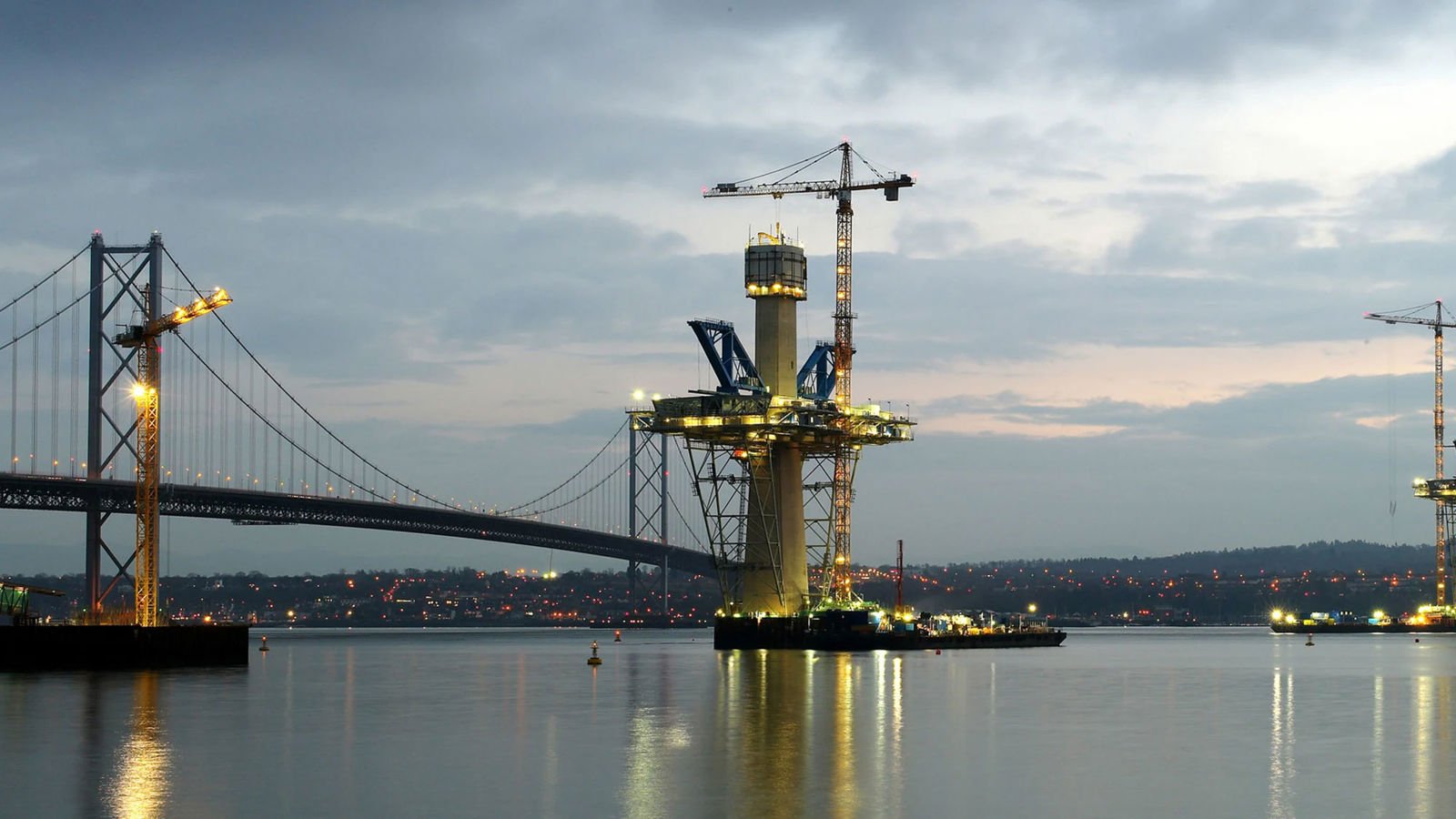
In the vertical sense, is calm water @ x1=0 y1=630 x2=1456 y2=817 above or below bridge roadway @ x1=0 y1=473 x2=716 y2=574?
below

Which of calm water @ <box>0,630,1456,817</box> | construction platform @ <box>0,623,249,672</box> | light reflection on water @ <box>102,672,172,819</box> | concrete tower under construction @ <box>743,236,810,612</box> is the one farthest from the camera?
concrete tower under construction @ <box>743,236,810,612</box>

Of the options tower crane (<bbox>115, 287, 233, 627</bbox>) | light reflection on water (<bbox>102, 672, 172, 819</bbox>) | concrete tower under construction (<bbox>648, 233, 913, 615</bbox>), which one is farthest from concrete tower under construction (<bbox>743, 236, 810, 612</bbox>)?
light reflection on water (<bbox>102, 672, 172, 819</bbox>)

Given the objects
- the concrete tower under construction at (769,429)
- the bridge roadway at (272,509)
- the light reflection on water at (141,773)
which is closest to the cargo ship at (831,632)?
the concrete tower under construction at (769,429)

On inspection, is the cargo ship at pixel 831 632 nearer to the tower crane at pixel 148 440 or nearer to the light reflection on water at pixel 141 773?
the tower crane at pixel 148 440

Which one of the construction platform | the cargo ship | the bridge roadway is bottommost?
the cargo ship

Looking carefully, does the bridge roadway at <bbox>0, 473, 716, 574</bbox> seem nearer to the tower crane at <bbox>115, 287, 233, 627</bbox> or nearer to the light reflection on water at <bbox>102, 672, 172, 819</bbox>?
the tower crane at <bbox>115, 287, 233, 627</bbox>

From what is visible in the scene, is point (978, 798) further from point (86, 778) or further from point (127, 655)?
→ point (127, 655)
